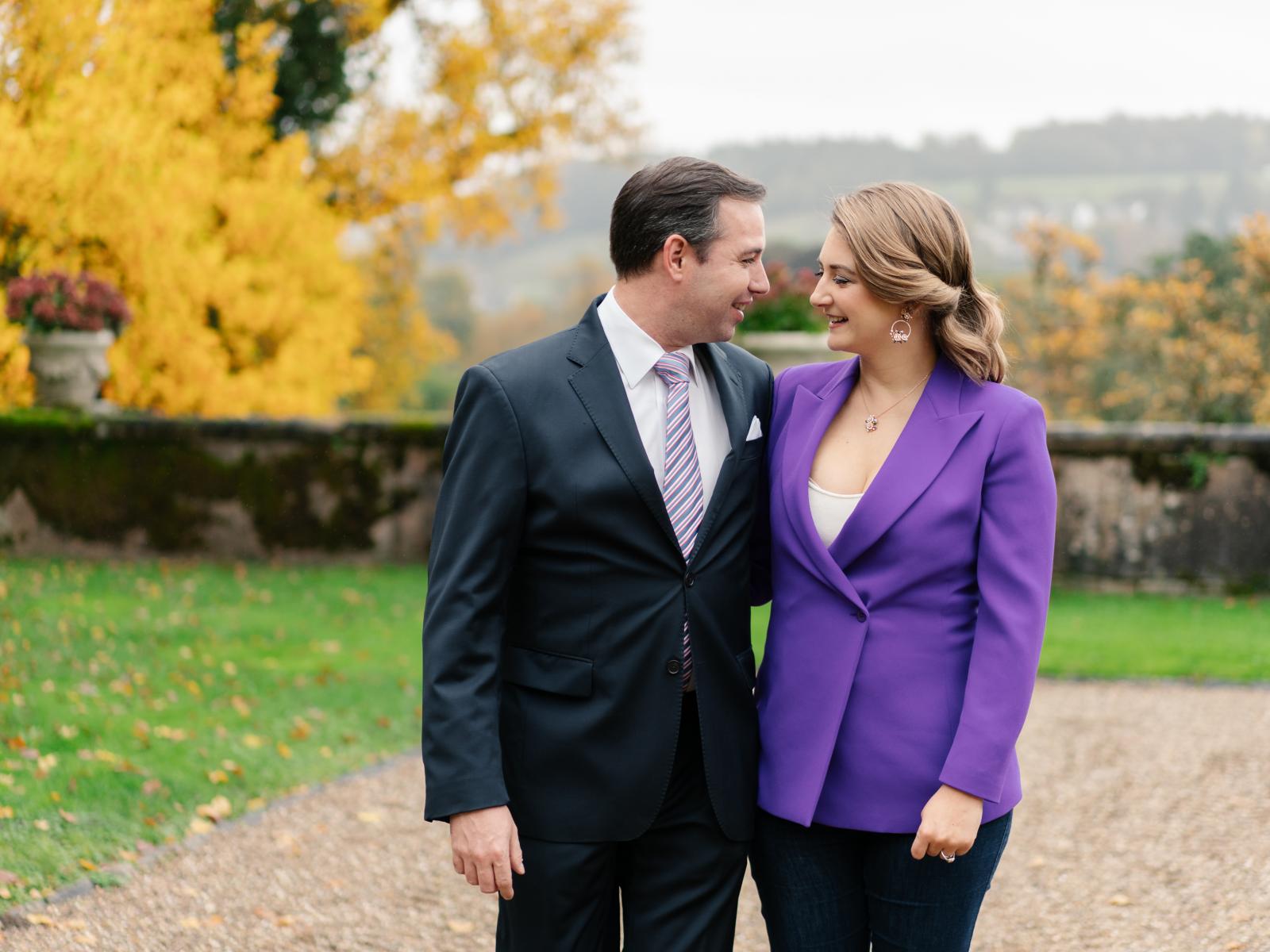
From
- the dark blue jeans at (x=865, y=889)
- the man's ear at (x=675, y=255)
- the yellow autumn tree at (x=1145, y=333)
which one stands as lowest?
the yellow autumn tree at (x=1145, y=333)

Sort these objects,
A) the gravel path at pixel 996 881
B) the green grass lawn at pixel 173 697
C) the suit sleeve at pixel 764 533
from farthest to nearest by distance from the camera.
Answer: the green grass lawn at pixel 173 697
the gravel path at pixel 996 881
the suit sleeve at pixel 764 533

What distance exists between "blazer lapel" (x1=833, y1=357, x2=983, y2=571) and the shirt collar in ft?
1.59

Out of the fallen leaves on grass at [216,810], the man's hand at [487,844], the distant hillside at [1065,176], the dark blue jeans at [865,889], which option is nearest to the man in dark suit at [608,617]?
the man's hand at [487,844]

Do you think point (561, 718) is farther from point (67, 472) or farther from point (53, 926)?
point (67, 472)

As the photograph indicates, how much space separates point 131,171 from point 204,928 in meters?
9.90

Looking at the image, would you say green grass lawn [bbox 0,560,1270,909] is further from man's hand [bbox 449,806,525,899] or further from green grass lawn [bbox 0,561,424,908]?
man's hand [bbox 449,806,525,899]

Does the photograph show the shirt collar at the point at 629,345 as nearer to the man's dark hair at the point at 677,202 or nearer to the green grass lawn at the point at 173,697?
the man's dark hair at the point at 677,202

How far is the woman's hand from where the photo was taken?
6.98 feet

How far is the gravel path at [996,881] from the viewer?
12.8 ft

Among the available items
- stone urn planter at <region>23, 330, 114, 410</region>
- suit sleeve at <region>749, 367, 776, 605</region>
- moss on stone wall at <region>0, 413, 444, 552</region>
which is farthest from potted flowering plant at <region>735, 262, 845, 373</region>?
suit sleeve at <region>749, 367, 776, 605</region>

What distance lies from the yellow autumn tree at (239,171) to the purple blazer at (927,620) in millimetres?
8716

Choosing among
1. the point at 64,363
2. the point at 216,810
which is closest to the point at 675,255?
the point at 216,810

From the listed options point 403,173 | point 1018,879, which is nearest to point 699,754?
point 1018,879

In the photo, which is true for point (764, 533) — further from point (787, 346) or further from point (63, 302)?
point (63, 302)
